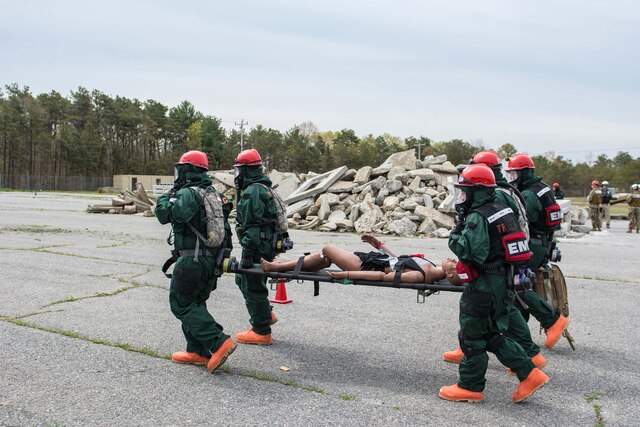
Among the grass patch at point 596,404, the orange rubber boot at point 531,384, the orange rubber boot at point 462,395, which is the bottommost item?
the grass patch at point 596,404

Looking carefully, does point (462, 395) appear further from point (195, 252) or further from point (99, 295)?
point (99, 295)

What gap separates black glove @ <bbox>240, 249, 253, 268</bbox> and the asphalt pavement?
0.92 meters

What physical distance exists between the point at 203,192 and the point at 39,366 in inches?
86.1

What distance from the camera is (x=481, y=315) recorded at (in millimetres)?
4301

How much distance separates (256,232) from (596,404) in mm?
3562

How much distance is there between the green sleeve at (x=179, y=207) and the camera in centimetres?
503

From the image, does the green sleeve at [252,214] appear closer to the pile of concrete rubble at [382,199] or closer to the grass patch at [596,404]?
the grass patch at [596,404]

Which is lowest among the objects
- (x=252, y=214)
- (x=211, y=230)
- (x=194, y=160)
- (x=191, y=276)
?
(x=191, y=276)

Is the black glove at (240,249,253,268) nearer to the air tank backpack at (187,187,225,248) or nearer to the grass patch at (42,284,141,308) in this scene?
the air tank backpack at (187,187,225,248)

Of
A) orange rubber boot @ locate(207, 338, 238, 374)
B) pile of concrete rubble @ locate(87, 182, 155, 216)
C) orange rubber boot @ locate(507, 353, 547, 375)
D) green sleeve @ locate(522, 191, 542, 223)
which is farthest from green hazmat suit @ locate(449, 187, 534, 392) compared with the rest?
pile of concrete rubble @ locate(87, 182, 155, 216)

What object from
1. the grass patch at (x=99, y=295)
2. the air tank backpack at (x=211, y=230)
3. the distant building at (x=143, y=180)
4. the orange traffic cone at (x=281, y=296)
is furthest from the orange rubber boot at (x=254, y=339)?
the distant building at (x=143, y=180)

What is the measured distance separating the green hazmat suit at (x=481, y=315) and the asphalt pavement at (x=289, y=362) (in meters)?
0.29

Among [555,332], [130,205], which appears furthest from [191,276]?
[130,205]

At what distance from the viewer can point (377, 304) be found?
25.7 feet
